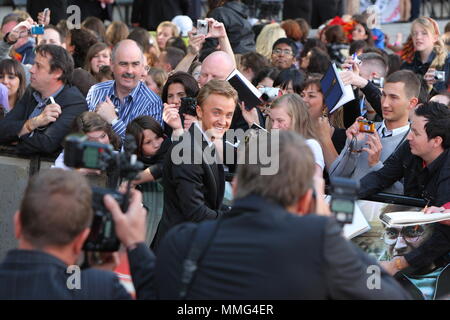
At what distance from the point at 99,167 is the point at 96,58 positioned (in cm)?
644

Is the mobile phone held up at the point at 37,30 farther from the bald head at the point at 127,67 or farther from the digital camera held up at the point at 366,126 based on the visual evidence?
the digital camera held up at the point at 366,126

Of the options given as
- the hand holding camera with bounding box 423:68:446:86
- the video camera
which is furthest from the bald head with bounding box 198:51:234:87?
the video camera

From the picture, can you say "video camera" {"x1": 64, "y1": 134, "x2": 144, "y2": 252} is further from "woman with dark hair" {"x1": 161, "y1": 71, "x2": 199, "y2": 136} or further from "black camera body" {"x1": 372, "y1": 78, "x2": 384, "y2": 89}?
"black camera body" {"x1": 372, "y1": 78, "x2": 384, "y2": 89}

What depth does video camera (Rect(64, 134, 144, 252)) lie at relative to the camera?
4.24 meters

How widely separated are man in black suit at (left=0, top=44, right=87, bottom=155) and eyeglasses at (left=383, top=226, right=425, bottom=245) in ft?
8.81

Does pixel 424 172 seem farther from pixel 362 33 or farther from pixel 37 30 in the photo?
pixel 362 33

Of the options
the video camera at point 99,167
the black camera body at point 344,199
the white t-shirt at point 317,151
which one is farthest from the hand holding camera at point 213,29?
the black camera body at point 344,199

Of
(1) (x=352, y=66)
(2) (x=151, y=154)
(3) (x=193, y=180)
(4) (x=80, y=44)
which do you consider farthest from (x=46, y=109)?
(4) (x=80, y=44)

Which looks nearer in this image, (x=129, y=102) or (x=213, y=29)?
(x=129, y=102)

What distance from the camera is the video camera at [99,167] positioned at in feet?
13.9

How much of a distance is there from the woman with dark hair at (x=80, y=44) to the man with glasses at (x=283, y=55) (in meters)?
2.15

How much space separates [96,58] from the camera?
10633 millimetres

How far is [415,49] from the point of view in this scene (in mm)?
12023
